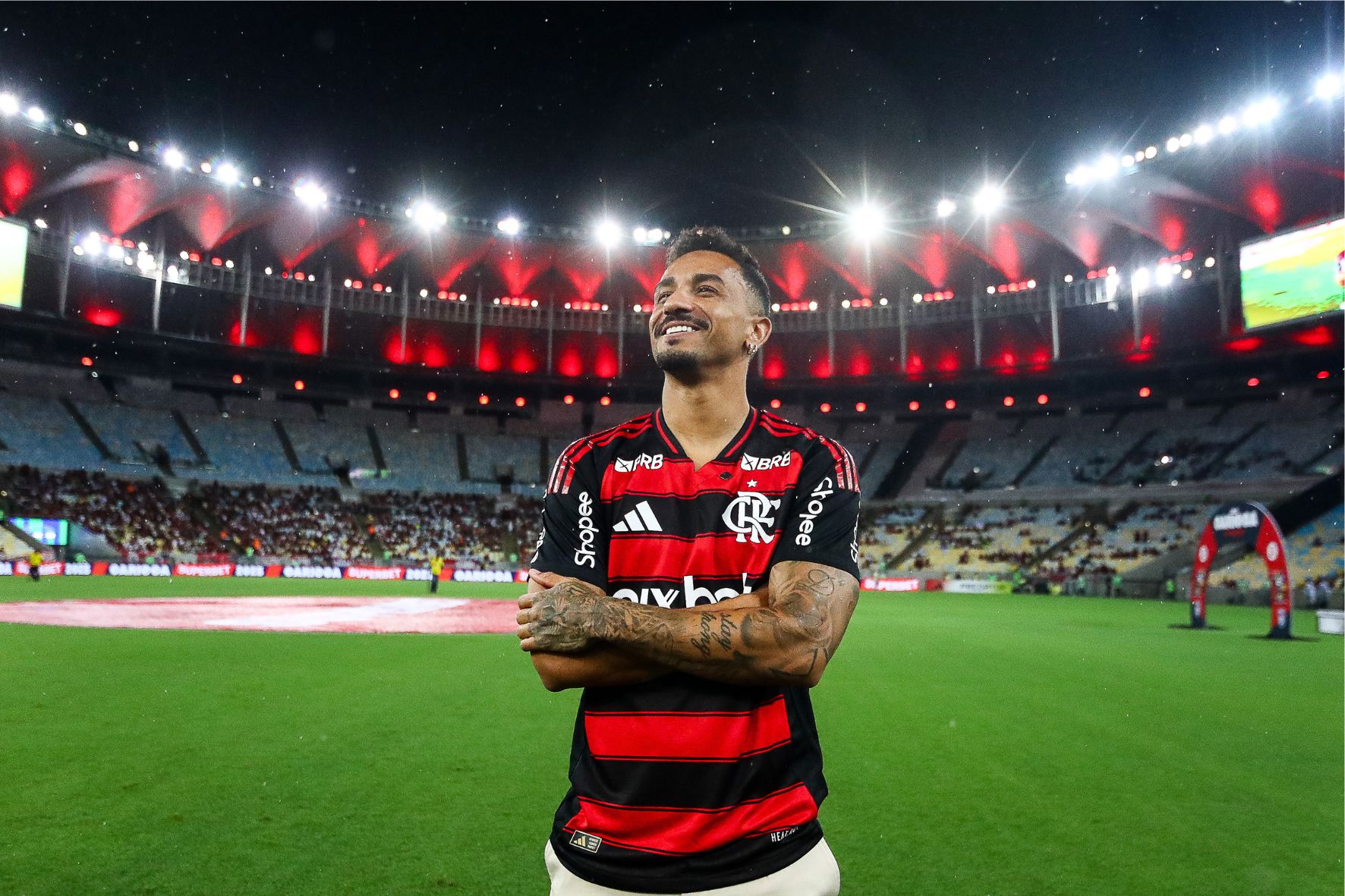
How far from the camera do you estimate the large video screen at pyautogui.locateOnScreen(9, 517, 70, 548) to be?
35969 millimetres

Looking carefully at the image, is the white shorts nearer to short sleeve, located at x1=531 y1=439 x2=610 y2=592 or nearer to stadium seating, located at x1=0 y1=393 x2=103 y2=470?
short sleeve, located at x1=531 y1=439 x2=610 y2=592

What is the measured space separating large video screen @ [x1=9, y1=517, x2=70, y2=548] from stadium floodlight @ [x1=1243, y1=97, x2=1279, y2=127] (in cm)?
5660

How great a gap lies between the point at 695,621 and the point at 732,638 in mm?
111

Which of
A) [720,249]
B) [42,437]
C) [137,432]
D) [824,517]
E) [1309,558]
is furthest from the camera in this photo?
[137,432]

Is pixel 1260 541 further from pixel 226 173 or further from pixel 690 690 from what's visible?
pixel 226 173

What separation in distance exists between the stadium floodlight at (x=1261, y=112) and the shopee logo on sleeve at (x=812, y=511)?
44.8 m

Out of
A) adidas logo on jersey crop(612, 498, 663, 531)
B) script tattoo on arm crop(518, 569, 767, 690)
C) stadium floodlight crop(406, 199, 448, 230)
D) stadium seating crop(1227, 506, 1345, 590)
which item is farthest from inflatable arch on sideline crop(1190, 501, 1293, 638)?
stadium floodlight crop(406, 199, 448, 230)

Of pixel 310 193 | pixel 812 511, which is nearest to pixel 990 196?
pixel 310 193

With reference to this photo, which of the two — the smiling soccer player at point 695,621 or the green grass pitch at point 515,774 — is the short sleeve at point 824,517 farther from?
the green grass pitch at point 515,774

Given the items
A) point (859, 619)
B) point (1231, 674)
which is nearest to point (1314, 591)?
point (859, 619)

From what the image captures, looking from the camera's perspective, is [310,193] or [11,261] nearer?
[11,261]

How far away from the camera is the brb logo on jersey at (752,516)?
2.57 metres

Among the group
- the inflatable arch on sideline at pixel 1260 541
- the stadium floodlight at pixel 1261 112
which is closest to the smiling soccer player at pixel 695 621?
the inflatable arch on sideline at pixel 1260 541

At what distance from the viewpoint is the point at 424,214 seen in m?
49.1
